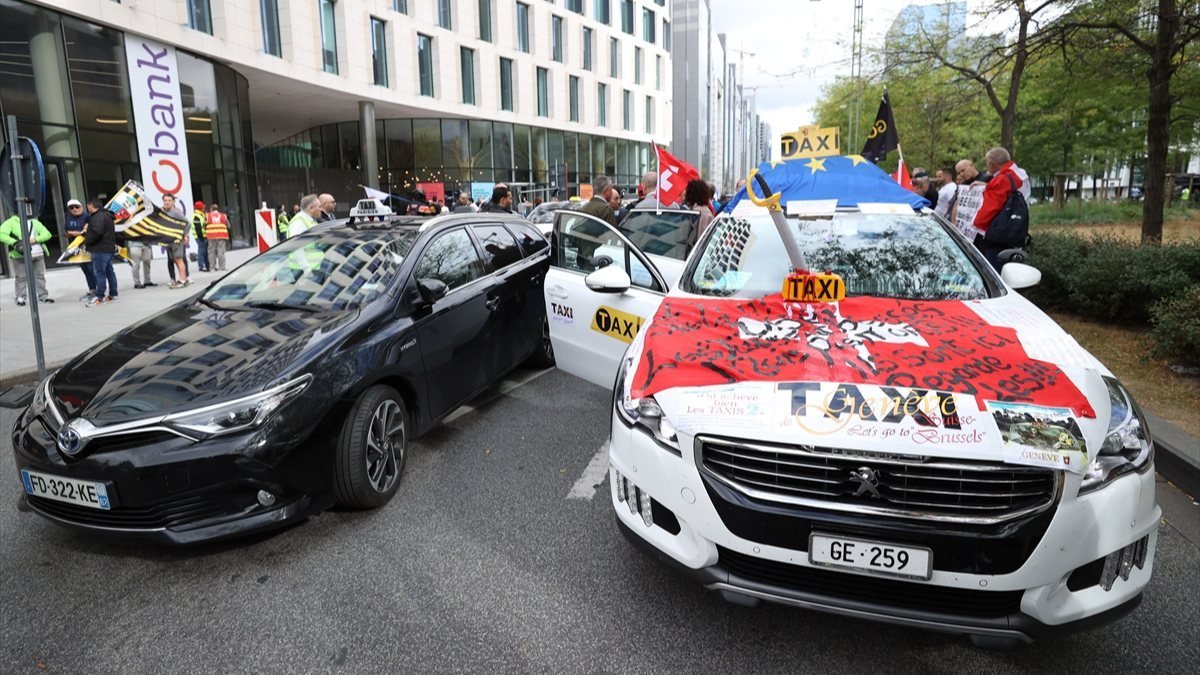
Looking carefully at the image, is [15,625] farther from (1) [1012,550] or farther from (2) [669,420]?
(1) [1012,550]

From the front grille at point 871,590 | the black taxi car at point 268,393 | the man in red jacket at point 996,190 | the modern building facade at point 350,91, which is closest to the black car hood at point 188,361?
the black taxi car at point 268,393

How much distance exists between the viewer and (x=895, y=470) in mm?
2217

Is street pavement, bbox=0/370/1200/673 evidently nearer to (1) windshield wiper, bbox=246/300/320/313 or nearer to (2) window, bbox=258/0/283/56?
(1) windshield wiper, bbox=246/300/320/313

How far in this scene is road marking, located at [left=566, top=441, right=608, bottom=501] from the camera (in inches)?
156

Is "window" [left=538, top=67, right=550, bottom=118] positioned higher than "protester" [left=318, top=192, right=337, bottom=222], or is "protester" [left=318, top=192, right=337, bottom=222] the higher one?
"window" [left=538, top=67, right=550, bottom=118]

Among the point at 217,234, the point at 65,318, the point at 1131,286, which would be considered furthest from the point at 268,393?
the point at 217,234

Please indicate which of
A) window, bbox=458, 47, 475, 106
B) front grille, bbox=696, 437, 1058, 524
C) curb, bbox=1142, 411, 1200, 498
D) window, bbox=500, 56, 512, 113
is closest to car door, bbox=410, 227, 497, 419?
front grille, bbox=696, 437, 1058, 524

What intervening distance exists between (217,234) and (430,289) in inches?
621

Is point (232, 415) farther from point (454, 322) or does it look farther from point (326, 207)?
point (326, 207)

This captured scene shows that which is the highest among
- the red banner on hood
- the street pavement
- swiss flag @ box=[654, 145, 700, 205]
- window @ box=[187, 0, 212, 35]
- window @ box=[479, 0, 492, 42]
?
window @ box=[479, 0, 492, 42]

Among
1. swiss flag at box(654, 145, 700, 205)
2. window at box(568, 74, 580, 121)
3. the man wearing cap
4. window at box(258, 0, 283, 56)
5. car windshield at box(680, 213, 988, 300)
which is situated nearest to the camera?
car windshield at box(680, 213, 988, 300)

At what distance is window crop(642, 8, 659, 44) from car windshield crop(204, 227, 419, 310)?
2031 inches

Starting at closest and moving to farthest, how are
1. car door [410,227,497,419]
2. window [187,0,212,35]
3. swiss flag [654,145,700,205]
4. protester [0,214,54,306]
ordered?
1. car door [410,227,497,419]
2. swiss flag [654,145,700,205]
3. protester [0,214,54,306]
4. window [187,0,212,35]

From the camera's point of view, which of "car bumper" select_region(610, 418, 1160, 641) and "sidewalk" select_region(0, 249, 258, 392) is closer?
"car bumper" select_region(610, 418, 1160, 641)
